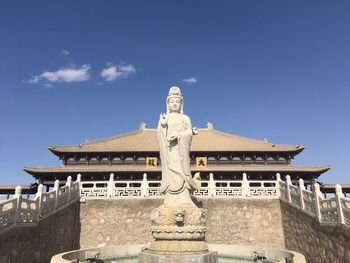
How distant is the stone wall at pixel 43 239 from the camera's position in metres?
9.41

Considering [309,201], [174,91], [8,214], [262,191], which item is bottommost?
[8,214]

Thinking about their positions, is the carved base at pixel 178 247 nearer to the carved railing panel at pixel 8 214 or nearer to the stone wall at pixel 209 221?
the carved railing panel at pixel 8 214

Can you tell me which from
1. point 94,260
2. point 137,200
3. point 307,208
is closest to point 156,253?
point 94,260

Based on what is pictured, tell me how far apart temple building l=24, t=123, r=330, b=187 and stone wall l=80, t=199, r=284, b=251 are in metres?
5.51

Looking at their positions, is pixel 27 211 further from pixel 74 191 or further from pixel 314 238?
pixel 314 238

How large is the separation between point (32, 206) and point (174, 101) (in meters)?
7.32

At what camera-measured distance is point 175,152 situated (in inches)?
296

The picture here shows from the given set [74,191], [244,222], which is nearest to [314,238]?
[244,222]

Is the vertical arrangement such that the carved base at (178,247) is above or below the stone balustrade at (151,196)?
below

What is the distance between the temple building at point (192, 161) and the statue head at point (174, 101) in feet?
47.4

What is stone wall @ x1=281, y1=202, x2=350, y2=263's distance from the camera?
31.6 ft

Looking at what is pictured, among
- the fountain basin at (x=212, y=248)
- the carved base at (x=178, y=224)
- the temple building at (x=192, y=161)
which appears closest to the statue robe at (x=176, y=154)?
the carved base at (x=178, y=224)

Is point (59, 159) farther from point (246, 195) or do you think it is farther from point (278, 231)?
point (278, 231)

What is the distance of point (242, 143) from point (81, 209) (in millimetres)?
15427
